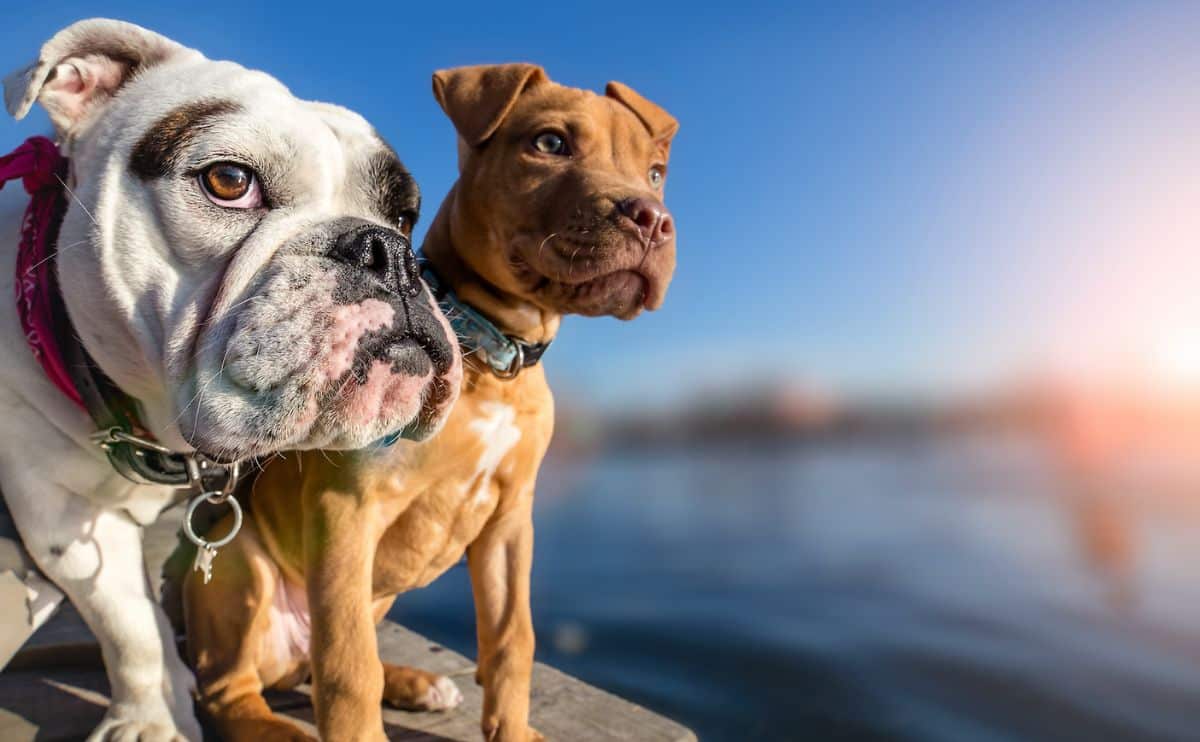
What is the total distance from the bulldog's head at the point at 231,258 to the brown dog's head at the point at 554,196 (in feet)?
0.95

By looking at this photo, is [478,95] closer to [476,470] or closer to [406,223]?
[406,223]

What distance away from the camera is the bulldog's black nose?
176cm

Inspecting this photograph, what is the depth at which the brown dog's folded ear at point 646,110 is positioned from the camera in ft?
8.79

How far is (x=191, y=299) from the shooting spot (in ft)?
5.85

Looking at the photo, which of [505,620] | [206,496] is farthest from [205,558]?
[505,620]

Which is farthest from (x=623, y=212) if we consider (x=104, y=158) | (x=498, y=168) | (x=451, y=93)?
(x=104, y=158)

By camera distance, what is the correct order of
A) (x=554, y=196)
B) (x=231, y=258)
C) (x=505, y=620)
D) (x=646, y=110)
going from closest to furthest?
(x=231, y=258), (x=554, y=196), (x=505, y=620), (x=646, y=110)

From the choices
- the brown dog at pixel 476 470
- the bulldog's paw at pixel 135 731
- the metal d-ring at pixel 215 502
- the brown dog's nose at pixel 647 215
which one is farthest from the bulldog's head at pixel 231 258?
the bulldog's paw at pixel 135 731

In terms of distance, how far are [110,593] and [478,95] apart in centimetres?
164

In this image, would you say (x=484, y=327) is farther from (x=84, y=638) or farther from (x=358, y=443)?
(x=84, y=638)

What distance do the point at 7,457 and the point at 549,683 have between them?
1749mm

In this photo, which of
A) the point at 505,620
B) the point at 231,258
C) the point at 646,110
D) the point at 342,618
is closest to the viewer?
the point at 231,258

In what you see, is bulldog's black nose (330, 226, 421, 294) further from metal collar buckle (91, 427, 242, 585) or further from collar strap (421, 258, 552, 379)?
metal collar buckle (91, 427, 242, 585)

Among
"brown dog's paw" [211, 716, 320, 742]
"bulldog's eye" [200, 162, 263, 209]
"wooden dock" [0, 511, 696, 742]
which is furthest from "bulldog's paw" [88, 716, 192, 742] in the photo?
"bulldog's eye" [200, 162, 263, 209]
